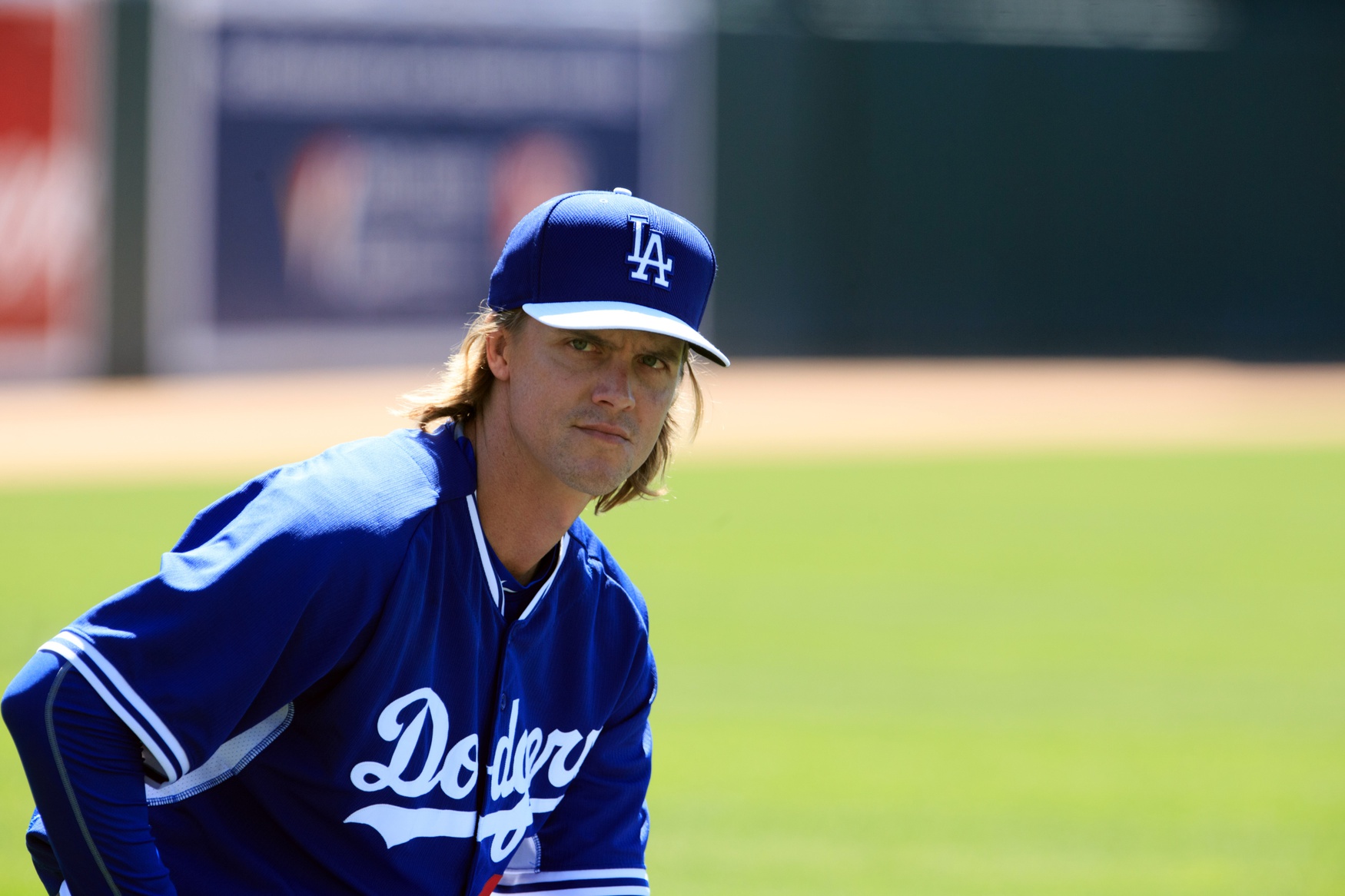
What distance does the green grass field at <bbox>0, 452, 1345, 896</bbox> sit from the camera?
5.16m

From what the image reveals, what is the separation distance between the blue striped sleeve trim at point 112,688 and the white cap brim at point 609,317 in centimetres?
81

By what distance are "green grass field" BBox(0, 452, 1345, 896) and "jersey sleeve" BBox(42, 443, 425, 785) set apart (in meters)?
2.63

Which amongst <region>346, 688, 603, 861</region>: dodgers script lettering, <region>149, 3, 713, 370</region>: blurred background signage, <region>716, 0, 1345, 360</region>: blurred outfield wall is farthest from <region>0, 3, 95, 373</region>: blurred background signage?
<region>346, 688, 603, 861</region>: dodgers script lettering

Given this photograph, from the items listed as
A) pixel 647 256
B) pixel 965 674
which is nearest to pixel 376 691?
pixel 647 256

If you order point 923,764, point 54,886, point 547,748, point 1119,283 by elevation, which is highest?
point 1119,283

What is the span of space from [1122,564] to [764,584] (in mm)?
2578

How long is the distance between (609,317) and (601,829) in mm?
980

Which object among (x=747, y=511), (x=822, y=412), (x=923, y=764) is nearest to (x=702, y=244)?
(x=923, y=764)

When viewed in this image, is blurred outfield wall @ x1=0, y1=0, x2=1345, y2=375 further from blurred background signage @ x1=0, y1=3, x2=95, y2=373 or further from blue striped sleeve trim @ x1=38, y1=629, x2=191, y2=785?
blue striped sleeve trim @ x1=38, y1=629, x2=191, y2=785

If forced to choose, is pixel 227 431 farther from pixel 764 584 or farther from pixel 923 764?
pixel 923 764

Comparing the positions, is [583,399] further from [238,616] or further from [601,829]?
[601,829]

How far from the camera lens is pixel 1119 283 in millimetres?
24609

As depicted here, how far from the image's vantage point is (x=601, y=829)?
2.81m

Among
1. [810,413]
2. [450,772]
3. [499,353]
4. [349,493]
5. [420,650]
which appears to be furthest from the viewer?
[810,413]
